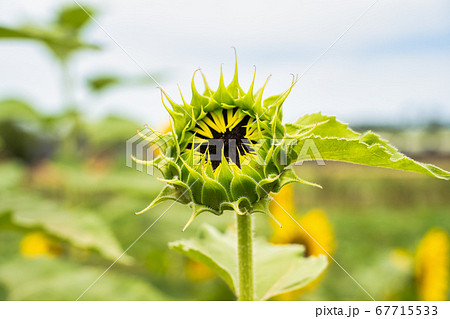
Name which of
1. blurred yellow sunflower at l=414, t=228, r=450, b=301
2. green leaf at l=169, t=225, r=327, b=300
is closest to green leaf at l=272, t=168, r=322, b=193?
green leaf at l=169, t=225, r=327, b=300

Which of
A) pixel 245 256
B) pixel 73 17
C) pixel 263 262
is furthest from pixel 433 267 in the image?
pixel 73 17

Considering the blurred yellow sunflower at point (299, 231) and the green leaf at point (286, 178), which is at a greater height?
the green leaf at point (286, 178)

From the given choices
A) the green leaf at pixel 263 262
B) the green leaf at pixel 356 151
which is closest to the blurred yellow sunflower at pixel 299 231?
the green leaf at pixel 263 262

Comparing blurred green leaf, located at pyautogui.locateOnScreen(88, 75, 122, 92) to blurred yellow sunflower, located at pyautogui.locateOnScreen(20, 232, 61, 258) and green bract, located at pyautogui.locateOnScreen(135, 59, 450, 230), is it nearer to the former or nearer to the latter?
blurred yellow sunflower, located at pyautogui.locateOnScreen(20, 232, 61, 258)

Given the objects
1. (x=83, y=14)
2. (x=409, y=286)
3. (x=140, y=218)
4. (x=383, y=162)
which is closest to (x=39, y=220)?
(x=383, y=162)

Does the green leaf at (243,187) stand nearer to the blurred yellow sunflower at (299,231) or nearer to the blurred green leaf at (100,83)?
the blurred yellow sunflower at (299,231)
